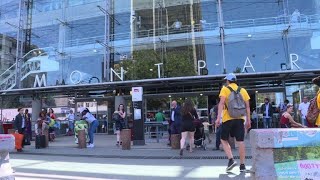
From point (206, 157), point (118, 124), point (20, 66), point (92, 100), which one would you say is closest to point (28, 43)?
point (20, 66)

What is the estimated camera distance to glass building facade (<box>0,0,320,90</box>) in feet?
68.7

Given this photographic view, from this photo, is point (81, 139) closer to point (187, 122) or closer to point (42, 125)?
point (42, 125)

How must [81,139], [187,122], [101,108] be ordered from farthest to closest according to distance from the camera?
[101,108] → [81,139] → [187,122]

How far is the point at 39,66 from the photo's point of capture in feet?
82.2

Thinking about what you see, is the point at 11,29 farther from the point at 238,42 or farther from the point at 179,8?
the point at 238,42

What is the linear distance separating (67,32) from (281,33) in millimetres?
12686

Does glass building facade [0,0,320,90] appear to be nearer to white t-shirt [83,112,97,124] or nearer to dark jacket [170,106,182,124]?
white t-shirt [83,112,97,124]

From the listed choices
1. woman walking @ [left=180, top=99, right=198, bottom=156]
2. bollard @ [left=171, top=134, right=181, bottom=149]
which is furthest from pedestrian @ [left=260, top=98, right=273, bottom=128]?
woman walking @ [left=180, top=99, right=198, bottom=156]

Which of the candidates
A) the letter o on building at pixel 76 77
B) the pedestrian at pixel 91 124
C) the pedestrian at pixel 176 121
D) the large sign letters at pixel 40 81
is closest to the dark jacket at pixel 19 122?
the pedestrian at pixel 91 124

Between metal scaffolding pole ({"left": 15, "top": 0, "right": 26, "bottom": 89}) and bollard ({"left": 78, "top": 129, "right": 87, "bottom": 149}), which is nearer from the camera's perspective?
bollard ({"left": 78, "top": 129, "right": 87, "bottom": 149})

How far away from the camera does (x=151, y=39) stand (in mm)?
22969

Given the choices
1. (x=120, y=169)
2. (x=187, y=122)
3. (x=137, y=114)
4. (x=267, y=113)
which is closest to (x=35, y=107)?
(x=137, y=114)

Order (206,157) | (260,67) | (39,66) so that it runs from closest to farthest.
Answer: (206,157)
(260,67)
(39,66)

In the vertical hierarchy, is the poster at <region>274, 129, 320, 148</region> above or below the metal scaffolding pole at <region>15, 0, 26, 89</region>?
below
